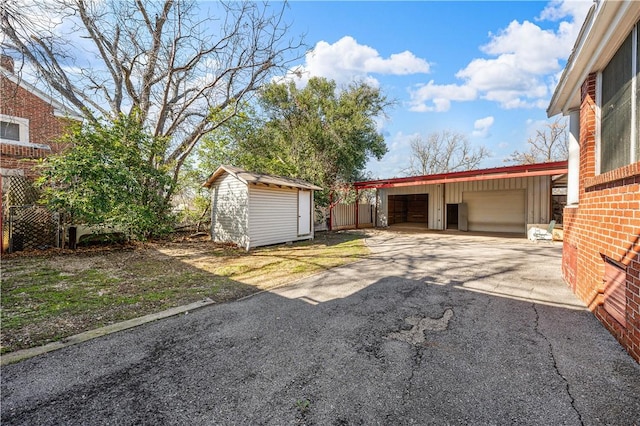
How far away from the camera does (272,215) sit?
9.79 meters

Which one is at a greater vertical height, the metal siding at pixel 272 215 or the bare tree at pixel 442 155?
the bare tree at pixel 442 155

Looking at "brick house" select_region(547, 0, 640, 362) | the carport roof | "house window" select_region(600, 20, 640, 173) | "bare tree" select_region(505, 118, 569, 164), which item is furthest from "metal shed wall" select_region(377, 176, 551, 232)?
"bare tree" select_region(505, 118, 569, 164)

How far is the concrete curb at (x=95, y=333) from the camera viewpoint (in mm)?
2510

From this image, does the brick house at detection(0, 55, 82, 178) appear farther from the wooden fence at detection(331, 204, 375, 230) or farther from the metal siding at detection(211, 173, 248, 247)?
the wooden fence at detection(331, 204, 375, 230)

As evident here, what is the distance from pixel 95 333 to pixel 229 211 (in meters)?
6.89

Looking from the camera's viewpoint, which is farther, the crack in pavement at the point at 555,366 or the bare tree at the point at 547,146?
the bare tree at the point at 547,146

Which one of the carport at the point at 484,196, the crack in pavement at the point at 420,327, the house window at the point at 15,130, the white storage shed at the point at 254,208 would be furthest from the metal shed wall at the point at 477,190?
the house window at the point at 15,130

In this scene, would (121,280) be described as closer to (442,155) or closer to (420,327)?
(420,327)

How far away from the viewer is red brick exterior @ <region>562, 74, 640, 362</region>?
241cm

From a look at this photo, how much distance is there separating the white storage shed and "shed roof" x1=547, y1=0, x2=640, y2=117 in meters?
7.54

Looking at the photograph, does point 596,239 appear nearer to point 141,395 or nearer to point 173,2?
point 141,395

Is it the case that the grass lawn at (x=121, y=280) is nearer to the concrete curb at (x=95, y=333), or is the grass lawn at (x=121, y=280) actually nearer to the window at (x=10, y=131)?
the concrete curb at (x=95, y=333)

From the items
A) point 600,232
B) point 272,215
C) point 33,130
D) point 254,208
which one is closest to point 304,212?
point 272,215

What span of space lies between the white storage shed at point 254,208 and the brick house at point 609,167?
7.64m
